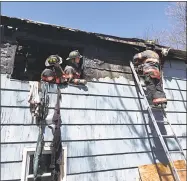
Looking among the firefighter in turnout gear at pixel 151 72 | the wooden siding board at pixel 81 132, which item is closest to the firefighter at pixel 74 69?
the wooden siding board at pixel 81 132

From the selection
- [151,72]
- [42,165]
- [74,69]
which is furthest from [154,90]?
[42,165]

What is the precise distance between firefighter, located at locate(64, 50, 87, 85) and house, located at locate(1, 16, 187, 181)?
0.16 metres

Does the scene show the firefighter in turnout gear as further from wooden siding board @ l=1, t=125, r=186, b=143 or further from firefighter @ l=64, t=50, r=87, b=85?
firefighter @ l=64, t=50, r=87, b=85

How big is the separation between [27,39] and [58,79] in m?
0.94

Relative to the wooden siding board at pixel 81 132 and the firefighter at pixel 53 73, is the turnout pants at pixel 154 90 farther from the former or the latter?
the firefighter at pixel 53 73

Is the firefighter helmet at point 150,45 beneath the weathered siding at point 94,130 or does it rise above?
above

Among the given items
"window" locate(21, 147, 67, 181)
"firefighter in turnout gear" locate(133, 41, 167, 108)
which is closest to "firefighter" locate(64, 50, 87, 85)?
"window" locate(21, 147, 67, 181)

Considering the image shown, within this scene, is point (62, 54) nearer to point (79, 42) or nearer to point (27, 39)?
point (79, 42)

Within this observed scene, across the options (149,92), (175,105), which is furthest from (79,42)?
(175,105)

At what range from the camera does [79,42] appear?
432 centimetres

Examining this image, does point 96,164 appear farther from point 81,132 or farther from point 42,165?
point 42,165

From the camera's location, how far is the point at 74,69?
13.5 feet

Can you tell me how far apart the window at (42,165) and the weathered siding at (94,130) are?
8 cm

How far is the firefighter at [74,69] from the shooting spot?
3988 millimetres
